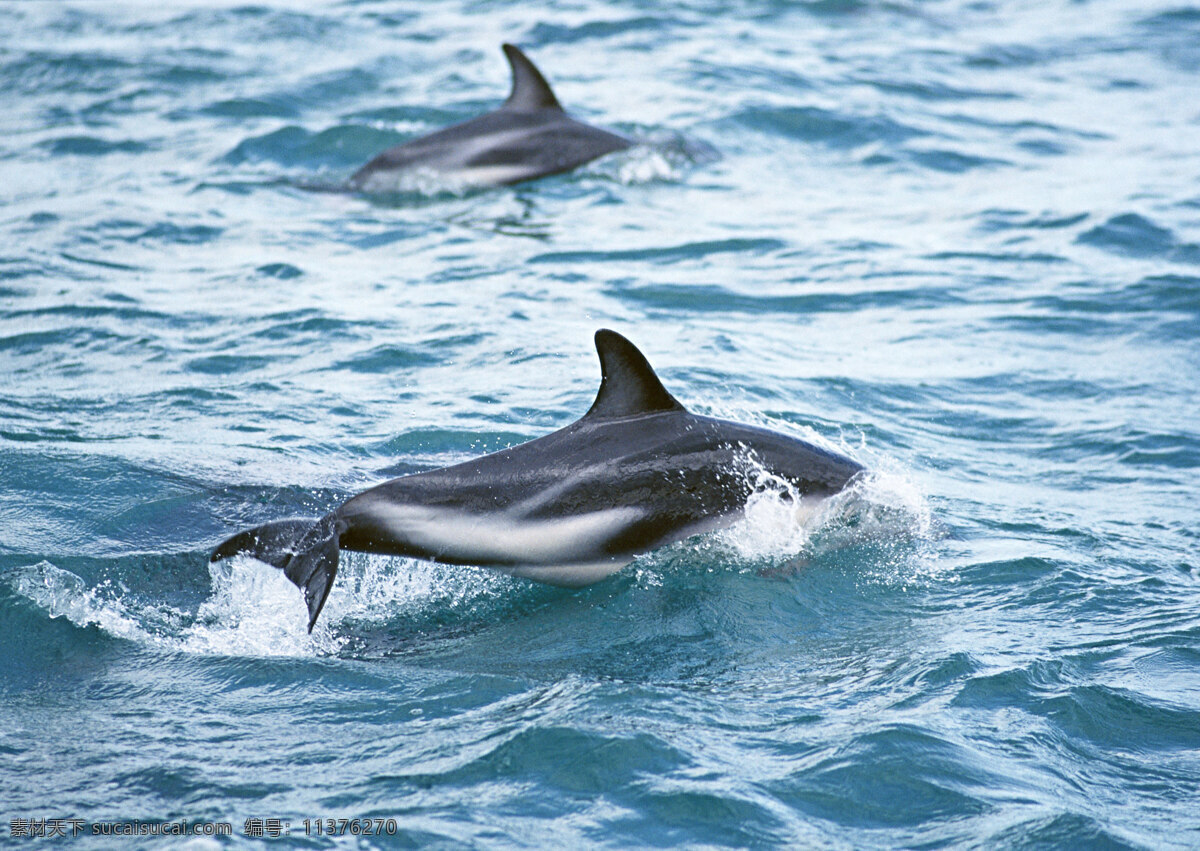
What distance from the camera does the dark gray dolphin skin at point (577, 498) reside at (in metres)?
6.21

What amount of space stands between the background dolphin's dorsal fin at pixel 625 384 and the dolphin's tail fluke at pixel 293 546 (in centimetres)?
133

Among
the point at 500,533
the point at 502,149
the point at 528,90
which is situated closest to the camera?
the point at 500,533

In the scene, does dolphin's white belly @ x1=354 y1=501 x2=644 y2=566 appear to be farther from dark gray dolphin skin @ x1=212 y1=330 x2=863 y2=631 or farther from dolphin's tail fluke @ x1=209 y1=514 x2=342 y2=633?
dolphin's tail fluke @ x1=209 y1=514 x2=342 y2=633

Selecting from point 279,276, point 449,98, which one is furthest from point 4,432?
point 449,98

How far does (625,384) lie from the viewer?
6492 millimetres

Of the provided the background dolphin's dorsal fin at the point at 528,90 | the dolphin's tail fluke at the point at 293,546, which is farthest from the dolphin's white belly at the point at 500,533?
the background dolphin's dorsal fin at the point at 528,90

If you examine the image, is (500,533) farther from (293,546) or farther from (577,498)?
(293,546)

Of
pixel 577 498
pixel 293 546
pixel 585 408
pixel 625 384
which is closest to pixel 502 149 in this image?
pixel 585 408

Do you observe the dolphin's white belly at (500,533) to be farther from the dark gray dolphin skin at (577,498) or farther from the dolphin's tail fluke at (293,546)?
the dolphin's tail fluke at (293,546)

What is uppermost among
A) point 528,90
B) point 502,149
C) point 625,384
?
point 528,90

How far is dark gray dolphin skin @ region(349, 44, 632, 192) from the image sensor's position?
47.7 ft

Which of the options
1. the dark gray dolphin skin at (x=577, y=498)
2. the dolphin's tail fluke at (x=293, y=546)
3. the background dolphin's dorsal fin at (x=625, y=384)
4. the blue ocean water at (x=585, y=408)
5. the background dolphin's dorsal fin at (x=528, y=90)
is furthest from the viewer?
the background dolphin's dorsal fin at (x=528, y=90)

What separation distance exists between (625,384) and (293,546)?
1.66 meters

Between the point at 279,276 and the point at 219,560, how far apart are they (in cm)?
581
